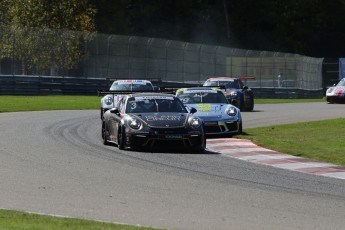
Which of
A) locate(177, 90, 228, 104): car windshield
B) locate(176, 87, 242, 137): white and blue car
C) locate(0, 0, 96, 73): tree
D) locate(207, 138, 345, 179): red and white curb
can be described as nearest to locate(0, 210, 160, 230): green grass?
locate(207, 138, 345, 179): red and white curb

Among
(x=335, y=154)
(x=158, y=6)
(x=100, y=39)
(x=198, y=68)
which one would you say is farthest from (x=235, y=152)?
(x=158, y=6)

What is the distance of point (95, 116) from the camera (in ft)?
107

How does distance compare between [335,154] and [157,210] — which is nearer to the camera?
[157,210]

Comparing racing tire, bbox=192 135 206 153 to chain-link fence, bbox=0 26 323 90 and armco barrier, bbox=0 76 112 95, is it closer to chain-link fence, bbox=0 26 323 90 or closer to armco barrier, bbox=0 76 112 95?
armco barrier, bbox=0 76 112 95

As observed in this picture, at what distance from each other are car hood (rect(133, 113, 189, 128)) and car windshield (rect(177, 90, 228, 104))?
15.7 ft

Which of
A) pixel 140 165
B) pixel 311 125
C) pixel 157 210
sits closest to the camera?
pixel 157 210

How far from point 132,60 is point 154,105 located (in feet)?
106

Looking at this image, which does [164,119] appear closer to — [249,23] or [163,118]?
[163,118]

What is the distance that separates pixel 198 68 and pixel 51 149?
37685mm

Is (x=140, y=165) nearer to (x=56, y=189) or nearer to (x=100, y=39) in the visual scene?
(x=56, y=189)

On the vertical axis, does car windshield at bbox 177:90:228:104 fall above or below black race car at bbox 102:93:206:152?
above

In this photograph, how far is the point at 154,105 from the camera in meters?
21.2

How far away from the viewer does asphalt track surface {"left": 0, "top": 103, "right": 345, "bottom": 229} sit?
11.3 meters

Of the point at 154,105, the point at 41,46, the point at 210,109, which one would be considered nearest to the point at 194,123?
the point at 154,105
